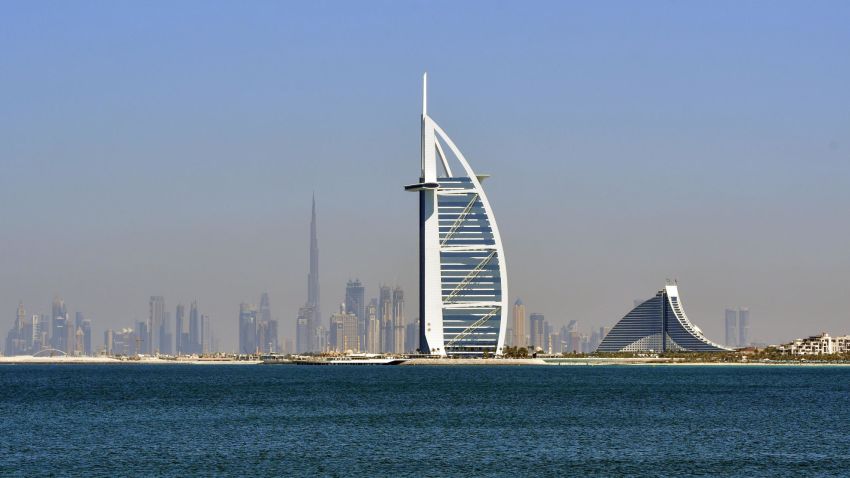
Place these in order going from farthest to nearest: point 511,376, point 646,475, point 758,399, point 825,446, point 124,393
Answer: point 511,376 → point 124,393 → point 758,399 → point 825,446 → point 646,475

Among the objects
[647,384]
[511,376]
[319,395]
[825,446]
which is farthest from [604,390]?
[825,446]

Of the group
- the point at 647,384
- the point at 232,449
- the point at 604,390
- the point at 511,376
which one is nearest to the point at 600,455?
the point at 232,449

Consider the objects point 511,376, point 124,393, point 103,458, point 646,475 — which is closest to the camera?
point 646,475

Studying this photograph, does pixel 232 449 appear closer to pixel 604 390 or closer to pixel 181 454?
pixel 181 454

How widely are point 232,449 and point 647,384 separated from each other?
326 feet

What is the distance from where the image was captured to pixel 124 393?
148 meters

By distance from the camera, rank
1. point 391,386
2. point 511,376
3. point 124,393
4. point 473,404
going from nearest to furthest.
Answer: point 473,404 < point 124,393 < point 391,386 < point 511,376

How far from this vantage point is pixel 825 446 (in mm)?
83875

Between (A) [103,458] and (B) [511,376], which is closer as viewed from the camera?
(A) [103,458]

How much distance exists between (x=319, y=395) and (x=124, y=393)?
22.3 m

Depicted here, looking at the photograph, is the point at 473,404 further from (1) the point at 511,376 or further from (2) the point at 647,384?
(1) the point at 511,376

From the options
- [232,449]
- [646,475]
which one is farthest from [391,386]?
[646,475]

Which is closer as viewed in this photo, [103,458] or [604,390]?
[103,458]

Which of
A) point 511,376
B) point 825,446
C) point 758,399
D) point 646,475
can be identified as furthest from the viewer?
point 511,376
